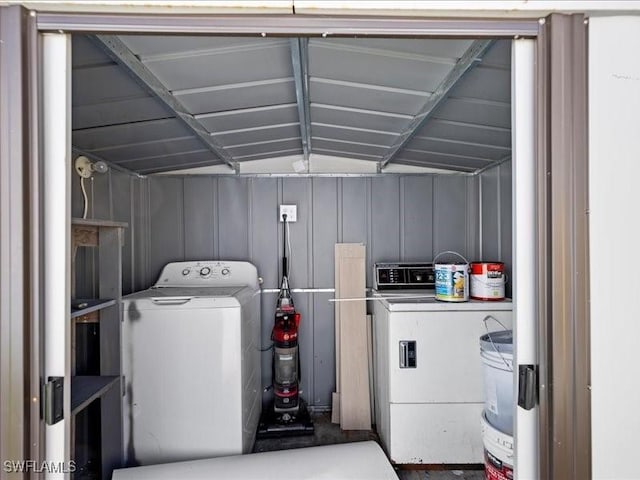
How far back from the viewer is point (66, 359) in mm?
881

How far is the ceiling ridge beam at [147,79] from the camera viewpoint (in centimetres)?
126

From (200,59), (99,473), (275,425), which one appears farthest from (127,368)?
(200,59)

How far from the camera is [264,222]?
9.73ft

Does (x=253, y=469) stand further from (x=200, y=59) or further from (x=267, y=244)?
(x=200, y=59)

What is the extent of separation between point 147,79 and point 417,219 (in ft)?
7.01

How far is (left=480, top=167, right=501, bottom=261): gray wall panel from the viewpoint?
8.68 ft

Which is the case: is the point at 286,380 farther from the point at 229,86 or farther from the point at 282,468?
the point at 229,86

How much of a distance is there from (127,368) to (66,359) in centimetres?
126

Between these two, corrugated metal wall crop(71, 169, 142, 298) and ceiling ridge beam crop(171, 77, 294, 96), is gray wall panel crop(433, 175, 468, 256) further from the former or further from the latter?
corrugated metal wall crop(71, 169, 142, 298)

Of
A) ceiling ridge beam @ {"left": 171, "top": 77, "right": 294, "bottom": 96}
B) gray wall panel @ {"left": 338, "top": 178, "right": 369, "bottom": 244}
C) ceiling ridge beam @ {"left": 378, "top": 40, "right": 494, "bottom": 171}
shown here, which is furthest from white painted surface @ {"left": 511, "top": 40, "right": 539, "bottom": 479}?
gray wall panel @ {"left": 338, "top": 178, "right": 369, "bottom": 244}

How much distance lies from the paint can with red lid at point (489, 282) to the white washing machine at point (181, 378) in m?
1.42

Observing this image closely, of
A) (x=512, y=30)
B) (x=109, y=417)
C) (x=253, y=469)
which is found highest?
(x=512, y=30)

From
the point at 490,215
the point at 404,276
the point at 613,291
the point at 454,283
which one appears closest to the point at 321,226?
the point at 404,276

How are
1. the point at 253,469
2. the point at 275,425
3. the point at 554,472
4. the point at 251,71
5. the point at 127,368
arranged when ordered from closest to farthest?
the point at 554,472 < the point at 251,71 < the point at 253,469 < the point at 127,368 < the point at 275,425
